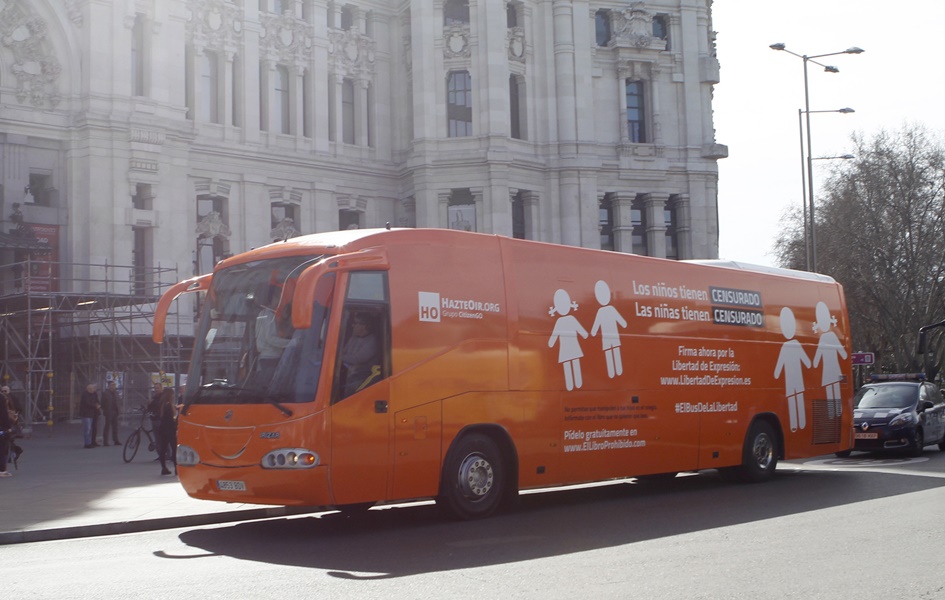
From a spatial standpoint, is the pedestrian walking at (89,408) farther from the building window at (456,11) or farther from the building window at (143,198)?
the building window at (456,11)

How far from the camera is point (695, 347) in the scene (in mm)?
17078

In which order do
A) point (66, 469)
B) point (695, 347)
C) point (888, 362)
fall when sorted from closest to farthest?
point (695, 347)
point (66, 469)
point (888, 362)

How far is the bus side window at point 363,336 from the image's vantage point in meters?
12.0

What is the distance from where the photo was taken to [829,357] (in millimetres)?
20141

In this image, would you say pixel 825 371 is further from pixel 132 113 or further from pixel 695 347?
pixel 132 113

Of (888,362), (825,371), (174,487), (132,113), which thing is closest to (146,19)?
(132,113)

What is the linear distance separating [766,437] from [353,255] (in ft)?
30.1

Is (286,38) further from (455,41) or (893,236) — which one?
(893,236)

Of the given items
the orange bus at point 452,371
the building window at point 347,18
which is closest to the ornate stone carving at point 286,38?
the building window at point 347,18

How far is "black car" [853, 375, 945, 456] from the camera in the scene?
2453cm

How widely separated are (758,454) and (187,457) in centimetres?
962

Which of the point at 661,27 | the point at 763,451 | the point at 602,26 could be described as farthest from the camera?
the point at 661,27

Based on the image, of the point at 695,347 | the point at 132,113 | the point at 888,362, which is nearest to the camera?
the point at 695,347

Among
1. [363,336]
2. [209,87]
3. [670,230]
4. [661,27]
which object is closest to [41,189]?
[209,87]
